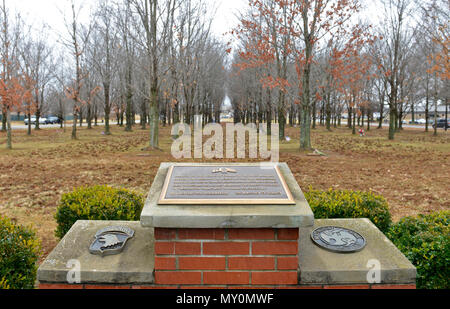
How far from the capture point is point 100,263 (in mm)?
2885

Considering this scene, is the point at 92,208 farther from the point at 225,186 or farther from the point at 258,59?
the point at 258,59

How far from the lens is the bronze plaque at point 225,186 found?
287 cm

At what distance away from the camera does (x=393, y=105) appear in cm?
2417

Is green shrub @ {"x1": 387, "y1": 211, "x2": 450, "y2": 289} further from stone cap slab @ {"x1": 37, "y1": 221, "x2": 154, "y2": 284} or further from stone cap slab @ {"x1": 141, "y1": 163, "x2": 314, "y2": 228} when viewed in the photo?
stone cap slab @ {"x1": 37, "y1": 221, "x2": 154, "y2": 284}

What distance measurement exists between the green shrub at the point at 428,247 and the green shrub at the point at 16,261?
11.0 ft

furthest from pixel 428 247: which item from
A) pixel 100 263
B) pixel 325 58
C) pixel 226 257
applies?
pixel 325 58

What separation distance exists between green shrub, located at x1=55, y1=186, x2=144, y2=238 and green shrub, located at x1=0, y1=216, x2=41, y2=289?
3.14 ft

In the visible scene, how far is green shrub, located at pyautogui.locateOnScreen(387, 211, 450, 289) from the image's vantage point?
2.77m

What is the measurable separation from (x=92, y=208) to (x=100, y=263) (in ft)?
4.63

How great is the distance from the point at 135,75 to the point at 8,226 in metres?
32.1

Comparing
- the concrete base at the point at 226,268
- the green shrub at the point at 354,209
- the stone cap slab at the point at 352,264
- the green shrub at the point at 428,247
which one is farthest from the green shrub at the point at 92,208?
the green shrub at the point at 428,247

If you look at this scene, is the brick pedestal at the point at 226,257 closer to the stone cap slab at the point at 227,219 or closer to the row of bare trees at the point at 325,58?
the stone cap slab at the point at 227,219

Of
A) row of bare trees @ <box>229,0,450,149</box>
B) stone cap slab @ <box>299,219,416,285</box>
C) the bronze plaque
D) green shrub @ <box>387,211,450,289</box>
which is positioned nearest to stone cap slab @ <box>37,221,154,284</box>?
the bronze plaque
